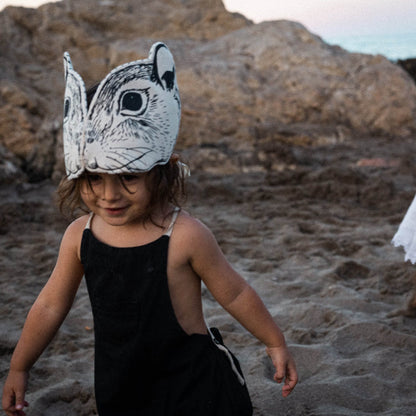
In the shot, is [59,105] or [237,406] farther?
[59,105]

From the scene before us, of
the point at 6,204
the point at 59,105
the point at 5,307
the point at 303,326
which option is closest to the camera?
the point at 303,326

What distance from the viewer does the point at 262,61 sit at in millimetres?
8383

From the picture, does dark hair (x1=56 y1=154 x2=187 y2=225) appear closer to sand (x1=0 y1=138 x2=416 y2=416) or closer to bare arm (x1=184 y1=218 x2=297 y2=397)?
bare arm (x1=184 y1=218 x2=297 y2=397)

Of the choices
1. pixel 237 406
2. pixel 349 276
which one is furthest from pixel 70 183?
pixel 349 276

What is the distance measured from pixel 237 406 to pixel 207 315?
1.28 m

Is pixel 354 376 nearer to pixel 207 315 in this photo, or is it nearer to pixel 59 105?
pixel 207 315

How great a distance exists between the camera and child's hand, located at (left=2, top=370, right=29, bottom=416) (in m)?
1.42

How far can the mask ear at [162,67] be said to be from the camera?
126cm

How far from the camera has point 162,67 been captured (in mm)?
1276

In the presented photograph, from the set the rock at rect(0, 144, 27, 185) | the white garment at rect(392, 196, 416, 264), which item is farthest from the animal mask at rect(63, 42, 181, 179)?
the rock at rect(0, 144, 27, 185)

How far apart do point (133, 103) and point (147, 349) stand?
25.3 inches

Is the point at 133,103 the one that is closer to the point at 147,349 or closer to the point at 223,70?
the point at 147,349

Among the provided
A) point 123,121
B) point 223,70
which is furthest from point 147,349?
point 223,70

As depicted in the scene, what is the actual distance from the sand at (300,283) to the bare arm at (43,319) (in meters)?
0.51
